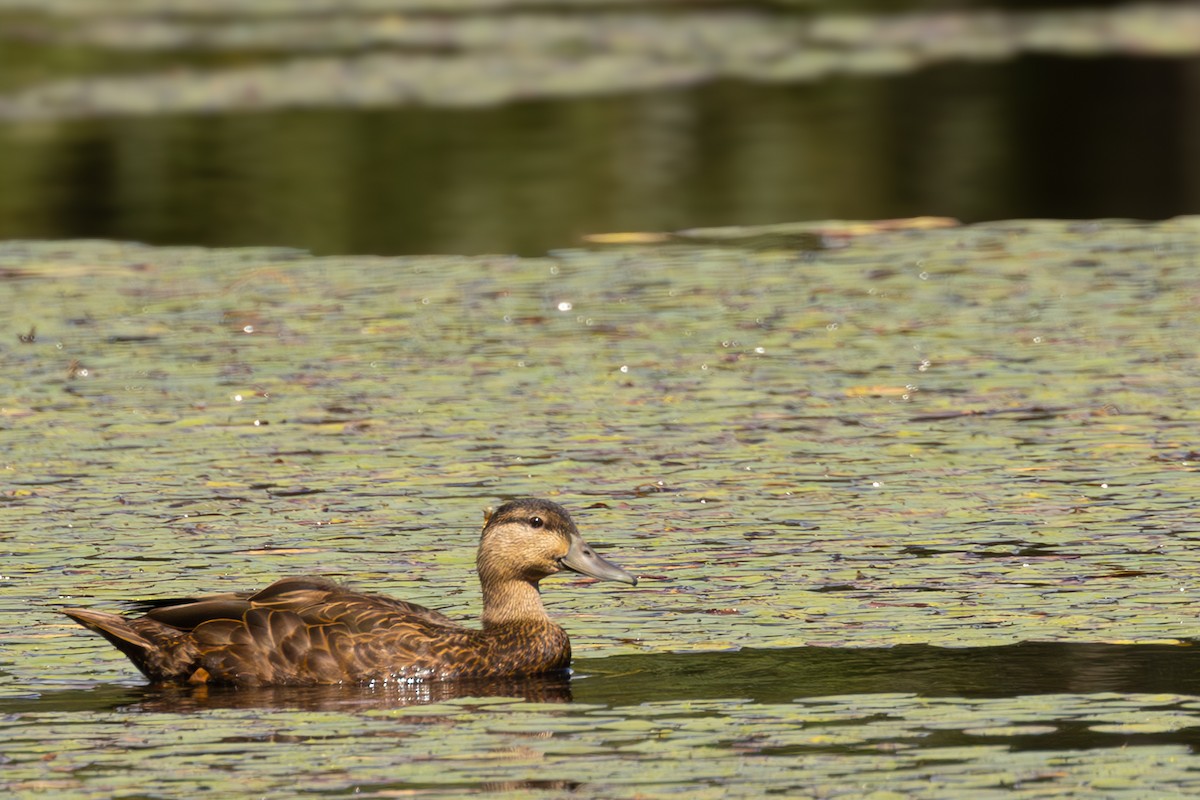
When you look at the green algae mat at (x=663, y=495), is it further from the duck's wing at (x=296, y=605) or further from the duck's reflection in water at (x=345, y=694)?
the duck's wing at (x=296, y=605)

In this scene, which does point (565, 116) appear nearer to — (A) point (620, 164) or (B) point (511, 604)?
(A) point (620, 164)

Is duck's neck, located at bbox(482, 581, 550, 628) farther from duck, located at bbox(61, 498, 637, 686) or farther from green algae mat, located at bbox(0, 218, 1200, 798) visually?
green algae mat, located at bbox(0, 218, 1200, 798)

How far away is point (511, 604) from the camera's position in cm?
832

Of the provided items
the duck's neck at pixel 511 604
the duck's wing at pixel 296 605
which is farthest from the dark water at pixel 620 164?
the duck's wing at pixel 296 605

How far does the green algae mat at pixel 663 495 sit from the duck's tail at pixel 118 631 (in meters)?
0.11

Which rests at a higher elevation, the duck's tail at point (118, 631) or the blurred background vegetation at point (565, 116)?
the blurred background vegetation at point (565, 116)

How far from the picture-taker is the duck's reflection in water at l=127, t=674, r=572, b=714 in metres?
7.70

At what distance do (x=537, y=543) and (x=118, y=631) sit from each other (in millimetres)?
1422

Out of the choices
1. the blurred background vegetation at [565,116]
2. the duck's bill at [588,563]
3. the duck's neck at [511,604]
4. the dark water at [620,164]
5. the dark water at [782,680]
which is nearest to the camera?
the dark water at [782,680]

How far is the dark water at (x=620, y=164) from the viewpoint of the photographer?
61.9 ft

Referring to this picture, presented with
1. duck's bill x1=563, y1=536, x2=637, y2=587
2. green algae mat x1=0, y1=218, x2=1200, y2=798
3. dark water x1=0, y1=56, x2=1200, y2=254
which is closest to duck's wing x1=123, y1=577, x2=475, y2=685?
green algae mat x1=0, y1=218, x2=1200, y2=798

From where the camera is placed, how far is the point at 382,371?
12.7 m

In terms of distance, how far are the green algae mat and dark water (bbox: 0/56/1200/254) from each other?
2.25 meters

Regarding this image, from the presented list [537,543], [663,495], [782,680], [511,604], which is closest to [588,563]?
[537,543]
